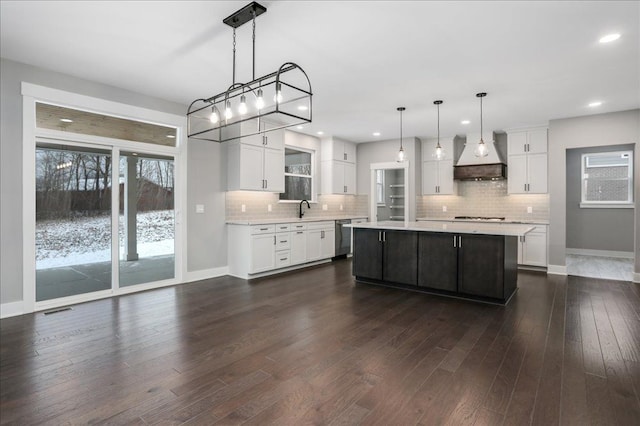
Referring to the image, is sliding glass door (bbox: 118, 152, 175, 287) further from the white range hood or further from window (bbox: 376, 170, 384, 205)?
the white range hood

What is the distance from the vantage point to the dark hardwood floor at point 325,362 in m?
1.97

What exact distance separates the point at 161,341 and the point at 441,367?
91.4 inches

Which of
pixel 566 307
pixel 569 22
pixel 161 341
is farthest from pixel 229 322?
pixel 569 22

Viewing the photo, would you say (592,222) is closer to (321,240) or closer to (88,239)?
(321,240)

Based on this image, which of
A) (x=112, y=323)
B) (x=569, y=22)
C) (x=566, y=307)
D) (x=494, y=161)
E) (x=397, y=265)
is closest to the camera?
(x=569, y=22)

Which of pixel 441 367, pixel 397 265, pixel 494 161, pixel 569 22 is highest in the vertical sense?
pixel 569 22

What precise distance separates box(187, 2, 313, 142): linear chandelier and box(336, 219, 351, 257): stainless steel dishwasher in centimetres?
238

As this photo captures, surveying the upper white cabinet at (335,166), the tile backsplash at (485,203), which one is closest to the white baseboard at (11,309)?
the upper white cabinet at (335,166)

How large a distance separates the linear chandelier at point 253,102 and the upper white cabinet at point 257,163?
9.2 inches

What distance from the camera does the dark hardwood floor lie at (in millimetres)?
1966

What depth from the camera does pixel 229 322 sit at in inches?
136

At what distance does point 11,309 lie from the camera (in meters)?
3.64

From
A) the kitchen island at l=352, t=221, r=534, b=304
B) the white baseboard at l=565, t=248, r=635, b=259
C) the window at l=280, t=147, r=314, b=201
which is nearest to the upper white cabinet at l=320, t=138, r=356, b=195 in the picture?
the window at l=280, t=147, r=314, b=201

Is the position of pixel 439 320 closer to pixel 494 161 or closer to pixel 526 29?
pixel 526 29
